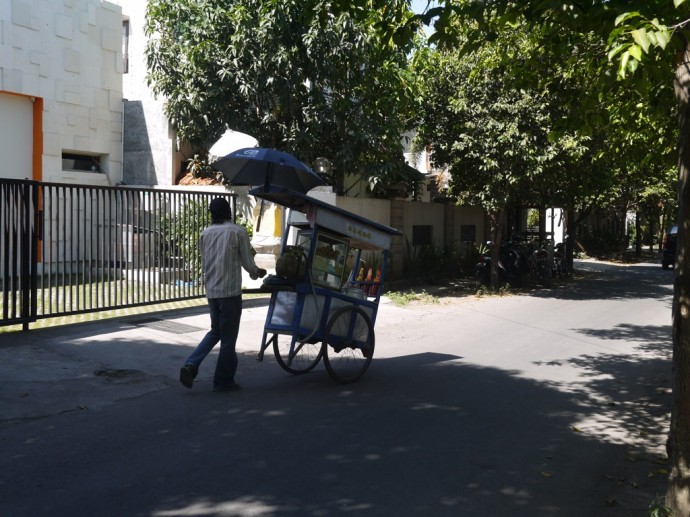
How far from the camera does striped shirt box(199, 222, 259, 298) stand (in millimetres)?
7125

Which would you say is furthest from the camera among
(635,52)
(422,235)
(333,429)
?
(422,235)

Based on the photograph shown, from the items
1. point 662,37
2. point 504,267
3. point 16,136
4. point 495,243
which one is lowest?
point 504,267

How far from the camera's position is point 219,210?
7211 mm

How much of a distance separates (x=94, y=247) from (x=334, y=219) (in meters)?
4.85

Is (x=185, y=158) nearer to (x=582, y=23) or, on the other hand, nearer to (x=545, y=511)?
(x=582, y=23)

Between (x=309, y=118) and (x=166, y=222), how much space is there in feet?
17.4

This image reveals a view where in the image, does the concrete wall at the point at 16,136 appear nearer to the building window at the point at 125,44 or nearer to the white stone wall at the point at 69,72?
the white stone wall at the point at 69,72

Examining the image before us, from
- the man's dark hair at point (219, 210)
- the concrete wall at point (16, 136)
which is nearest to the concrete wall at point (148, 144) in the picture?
the concrete wall at point (16, 136)

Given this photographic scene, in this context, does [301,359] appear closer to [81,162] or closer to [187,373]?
[187,373]

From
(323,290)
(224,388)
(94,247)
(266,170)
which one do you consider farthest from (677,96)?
(94,247)

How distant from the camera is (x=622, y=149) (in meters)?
10.8

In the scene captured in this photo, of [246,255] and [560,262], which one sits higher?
[246,255]

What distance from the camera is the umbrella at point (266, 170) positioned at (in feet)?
31.3

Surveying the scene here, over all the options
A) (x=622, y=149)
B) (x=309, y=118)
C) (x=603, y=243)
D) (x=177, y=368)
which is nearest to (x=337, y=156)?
(x=309, y=118)
